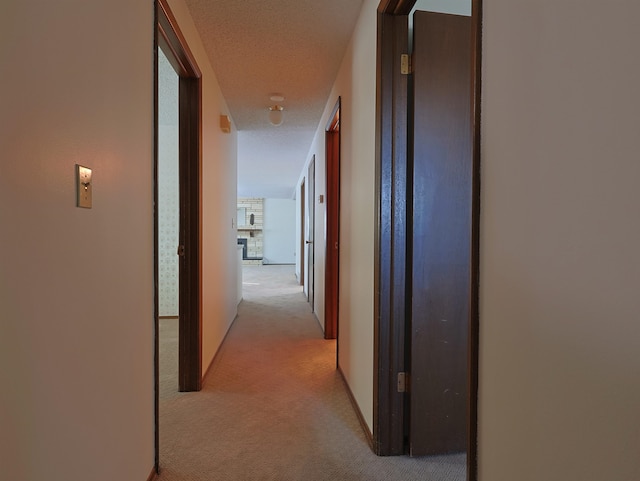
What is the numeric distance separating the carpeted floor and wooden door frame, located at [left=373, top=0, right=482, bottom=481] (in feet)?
0.60

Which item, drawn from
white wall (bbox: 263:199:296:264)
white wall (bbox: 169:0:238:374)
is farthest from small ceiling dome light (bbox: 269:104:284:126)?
white wall (bbox: 263:199:296:264)

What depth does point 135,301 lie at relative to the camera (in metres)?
1.47

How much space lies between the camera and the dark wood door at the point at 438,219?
1782 mm

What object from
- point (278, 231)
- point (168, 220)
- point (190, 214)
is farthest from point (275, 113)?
point (278, 231)

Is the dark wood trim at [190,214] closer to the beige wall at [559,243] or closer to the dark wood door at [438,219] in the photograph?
the dark wood door at [438,219]

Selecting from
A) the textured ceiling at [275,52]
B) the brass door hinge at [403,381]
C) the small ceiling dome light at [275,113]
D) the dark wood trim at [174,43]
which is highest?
the textured ceiling at [275,52]

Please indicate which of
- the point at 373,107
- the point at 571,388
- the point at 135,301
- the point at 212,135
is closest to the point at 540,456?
the point at 571,388

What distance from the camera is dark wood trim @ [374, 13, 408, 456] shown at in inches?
70.6

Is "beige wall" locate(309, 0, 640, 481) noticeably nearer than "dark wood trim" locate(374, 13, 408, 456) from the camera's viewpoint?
Yes

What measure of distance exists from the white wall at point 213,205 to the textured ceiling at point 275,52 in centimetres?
13

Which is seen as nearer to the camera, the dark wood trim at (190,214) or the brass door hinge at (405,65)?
the brass door hinge at (405,65)

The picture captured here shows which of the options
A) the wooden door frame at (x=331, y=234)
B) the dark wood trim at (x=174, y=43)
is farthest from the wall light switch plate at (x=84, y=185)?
the wooden door frame at (x=331, y=234)

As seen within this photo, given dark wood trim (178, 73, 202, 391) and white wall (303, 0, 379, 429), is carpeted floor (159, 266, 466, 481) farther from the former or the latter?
dark wood trim (178, 73, 202, 391)

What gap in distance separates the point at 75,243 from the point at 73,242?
0.03 feet
